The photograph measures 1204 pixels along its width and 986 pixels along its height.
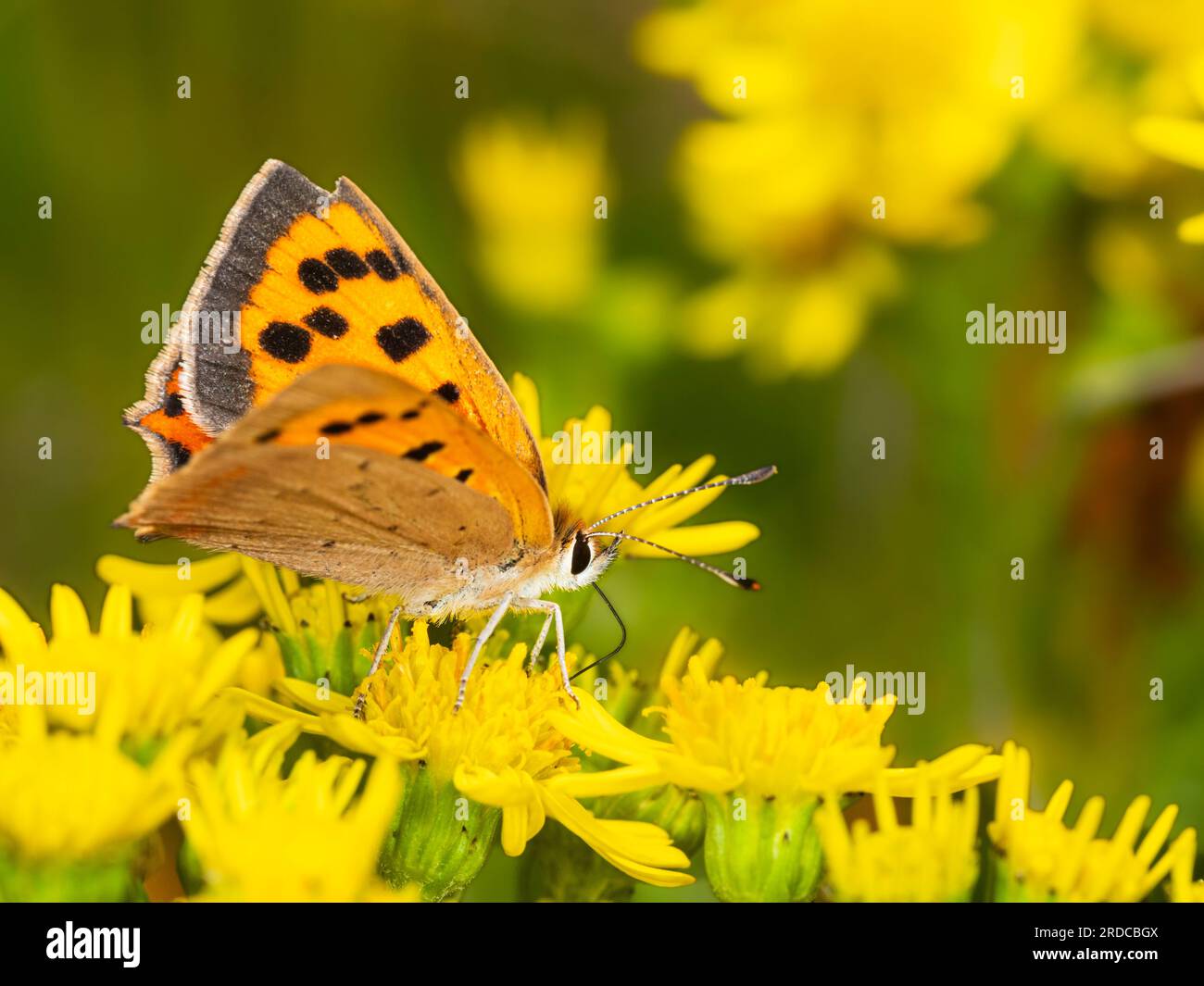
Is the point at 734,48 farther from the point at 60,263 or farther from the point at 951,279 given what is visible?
the point at 60,263

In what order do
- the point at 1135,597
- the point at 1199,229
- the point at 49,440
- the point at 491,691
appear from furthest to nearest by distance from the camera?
the point at 49,440
the point at 1135,597
the point at 1199,229
the point at 491,691

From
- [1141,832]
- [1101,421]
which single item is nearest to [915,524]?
[1101,421]

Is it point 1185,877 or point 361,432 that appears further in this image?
point 361,432

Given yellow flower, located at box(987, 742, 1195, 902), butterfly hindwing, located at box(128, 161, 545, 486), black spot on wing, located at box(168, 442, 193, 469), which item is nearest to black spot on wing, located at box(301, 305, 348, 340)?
butterfly hindwing, located at box(128, 161, 545, 486)

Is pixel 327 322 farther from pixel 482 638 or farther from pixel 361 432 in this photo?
pixel 482 638

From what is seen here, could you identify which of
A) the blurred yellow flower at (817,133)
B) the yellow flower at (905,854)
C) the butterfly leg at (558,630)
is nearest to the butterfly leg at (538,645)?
the butterfly leg at (558,630)

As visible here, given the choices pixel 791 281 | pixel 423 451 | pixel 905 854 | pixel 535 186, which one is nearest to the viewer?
pixel 905 854

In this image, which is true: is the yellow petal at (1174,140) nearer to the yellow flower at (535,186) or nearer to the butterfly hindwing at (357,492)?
the butterfly hindwing at (357,492)

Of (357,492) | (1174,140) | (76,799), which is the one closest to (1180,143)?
(1174,140)
